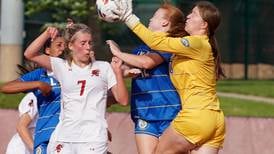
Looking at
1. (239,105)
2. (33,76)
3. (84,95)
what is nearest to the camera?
(84,95)

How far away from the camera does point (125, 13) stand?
253 inches

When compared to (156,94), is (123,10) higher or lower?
higher

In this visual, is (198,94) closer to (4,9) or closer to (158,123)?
(158,123)

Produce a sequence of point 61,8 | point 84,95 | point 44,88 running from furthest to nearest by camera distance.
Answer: point 61,8 < point 44,88 < point 84,95

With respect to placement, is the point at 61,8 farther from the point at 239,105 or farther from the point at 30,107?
the point at 30,107

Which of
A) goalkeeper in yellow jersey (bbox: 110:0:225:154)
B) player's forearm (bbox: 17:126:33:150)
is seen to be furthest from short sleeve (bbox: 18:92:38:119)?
goalkeeper in yellow jersey (bbox: 110:0:225:154)

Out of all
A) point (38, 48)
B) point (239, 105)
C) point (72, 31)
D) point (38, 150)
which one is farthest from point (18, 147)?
point (239, 105)

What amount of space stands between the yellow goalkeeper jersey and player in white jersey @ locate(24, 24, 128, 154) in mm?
311

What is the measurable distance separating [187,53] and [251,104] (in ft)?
28.3

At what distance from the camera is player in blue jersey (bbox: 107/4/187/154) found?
6.73m

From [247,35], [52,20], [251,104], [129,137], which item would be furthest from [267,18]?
[129,137]

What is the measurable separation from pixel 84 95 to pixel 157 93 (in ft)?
2.12

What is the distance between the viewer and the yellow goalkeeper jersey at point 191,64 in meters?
6.42

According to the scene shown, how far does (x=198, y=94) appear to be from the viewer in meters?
6.48
